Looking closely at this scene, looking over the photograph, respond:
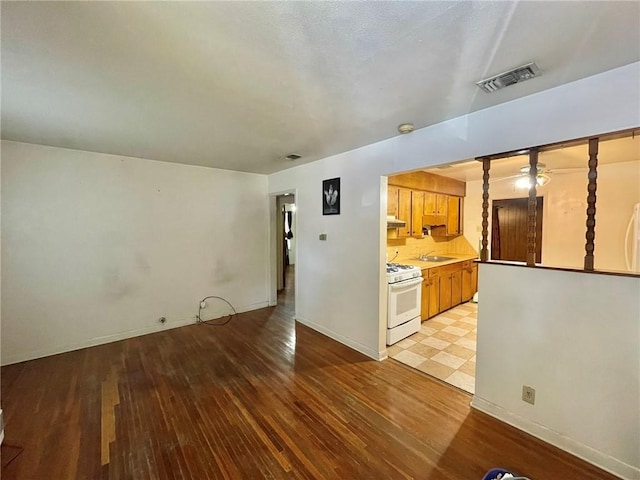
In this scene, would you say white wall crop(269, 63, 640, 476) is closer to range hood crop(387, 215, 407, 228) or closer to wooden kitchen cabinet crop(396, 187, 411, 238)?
range hood crop(387, 215, 407, 228)

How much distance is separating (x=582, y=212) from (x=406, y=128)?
3.86m

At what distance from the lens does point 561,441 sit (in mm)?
1849

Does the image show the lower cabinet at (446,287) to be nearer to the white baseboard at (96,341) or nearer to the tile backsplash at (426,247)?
the tile backsplash at (426,247)

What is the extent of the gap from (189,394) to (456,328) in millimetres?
3611

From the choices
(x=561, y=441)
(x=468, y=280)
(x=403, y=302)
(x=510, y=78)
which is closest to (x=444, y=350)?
(x=403, y=302)

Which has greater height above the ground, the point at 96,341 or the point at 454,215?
the point at 454,215

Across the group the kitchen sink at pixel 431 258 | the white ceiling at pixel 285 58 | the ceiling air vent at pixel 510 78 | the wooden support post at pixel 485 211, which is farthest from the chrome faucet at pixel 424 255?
the ceiling air vent at pixel 510 78

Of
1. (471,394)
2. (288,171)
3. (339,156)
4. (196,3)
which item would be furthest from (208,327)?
(196,3)

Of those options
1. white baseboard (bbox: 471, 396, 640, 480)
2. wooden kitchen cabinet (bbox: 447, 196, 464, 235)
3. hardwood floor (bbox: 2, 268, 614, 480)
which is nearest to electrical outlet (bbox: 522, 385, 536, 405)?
white baseboard (bbox: 471, 396, 640, 480)

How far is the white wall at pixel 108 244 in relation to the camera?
3029 mm

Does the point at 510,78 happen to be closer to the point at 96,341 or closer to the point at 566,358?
the point at 566,358

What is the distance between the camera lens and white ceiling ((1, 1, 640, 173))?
118 centimetres

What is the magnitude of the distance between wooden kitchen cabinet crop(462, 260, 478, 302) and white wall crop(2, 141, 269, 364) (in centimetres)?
419

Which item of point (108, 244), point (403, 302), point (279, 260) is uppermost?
point (108, 244)
